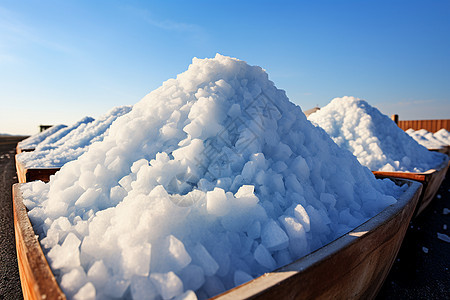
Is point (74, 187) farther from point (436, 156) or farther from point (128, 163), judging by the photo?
point (436, 156)

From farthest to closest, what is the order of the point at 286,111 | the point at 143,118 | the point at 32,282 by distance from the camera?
the point at 286,111, the point at 143,118, the point at 32,282

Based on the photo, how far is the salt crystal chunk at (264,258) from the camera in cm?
76

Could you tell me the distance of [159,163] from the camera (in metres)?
1.00

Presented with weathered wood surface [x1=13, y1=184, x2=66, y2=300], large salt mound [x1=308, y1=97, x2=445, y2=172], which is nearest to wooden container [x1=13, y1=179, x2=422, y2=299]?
weathered wood surface [x1=13, y1=184, x2=66, y2=300]

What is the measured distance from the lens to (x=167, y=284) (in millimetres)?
629

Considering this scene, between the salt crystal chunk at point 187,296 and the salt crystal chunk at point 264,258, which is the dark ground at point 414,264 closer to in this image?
the salt crystal chunk at point 264,258

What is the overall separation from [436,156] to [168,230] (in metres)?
4.81

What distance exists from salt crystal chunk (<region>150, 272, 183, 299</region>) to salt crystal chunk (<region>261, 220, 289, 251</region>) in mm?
318

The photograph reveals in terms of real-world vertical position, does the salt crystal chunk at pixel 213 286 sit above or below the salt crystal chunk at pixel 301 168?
below

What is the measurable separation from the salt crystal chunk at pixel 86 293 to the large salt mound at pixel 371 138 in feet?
10.2

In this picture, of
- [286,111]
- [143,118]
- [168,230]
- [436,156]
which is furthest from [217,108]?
[436,156]

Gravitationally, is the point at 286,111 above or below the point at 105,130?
above

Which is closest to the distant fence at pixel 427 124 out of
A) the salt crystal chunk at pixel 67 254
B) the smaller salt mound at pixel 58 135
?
the smaller salt mound at pixel 58 135

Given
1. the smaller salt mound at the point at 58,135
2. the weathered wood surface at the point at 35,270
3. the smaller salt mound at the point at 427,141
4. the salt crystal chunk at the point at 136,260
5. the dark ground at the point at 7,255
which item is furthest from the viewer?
the smaller salt mound at the point at 427,141
